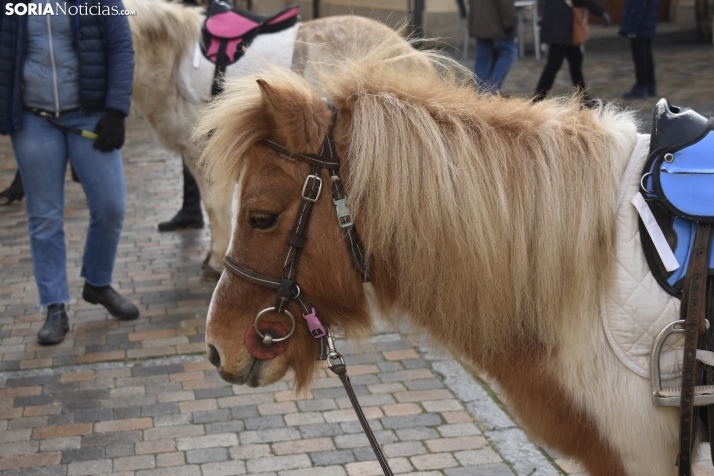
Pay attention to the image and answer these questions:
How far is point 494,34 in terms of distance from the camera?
9.36 meters

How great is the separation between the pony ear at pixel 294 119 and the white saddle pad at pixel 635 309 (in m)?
0.85

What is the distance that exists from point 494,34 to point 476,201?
305 inches

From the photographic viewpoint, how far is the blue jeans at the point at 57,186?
4.77 meters

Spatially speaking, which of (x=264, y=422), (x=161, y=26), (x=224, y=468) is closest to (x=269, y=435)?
(x=264, y=422)

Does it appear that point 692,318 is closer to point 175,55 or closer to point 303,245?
point 303,245

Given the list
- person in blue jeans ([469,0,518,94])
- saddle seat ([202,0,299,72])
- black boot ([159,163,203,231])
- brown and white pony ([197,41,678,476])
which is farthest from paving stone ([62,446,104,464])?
person in blue jeans ([469,0,518,94])

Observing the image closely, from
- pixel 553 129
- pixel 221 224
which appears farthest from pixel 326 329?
pixel 221 224

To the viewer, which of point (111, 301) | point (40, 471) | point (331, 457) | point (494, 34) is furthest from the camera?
point (494, 34)

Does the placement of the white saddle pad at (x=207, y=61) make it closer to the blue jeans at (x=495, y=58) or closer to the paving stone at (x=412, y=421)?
the paving stone at (x=412, y=421)

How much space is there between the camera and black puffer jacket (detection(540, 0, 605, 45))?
384 inches

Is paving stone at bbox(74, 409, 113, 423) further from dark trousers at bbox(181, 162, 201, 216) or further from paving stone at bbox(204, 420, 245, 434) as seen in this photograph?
dark trousers at bbox(181, 162, 201, 216)

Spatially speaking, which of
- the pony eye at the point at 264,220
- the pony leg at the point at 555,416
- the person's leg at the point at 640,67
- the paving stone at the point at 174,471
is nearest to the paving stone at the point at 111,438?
the paving stone at the point at 174,471

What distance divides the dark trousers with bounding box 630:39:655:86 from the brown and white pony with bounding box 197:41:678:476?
9087 mm
